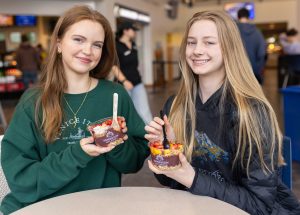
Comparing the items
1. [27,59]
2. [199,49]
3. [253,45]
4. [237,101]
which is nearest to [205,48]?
[199,49]

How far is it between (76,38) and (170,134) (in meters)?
0.57

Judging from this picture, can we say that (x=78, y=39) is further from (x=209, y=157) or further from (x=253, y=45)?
(x=253, y=45)

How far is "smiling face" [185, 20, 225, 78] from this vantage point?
59.0 inches

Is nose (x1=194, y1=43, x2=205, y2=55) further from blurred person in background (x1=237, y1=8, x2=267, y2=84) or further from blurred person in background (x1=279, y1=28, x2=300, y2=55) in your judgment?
blurred person in background (x1=279, y1=28, x2=300, y2=55)

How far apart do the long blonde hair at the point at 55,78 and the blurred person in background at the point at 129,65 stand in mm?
2753

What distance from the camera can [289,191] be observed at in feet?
4.76

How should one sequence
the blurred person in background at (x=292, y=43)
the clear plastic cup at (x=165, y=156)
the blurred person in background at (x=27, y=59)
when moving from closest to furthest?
the clear plastic cup at (x=165, y=156) < the blurred person in background at (x=292, y=43) < the blurred person in background at (x=27, y=59)

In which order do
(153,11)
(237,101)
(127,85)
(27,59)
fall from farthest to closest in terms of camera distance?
(153,11), (27,59), (127,85), (237,101)

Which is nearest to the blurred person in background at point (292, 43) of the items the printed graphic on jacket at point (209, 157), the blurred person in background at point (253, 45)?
the blurred person in background at point (253, 45)

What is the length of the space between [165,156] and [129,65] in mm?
3592

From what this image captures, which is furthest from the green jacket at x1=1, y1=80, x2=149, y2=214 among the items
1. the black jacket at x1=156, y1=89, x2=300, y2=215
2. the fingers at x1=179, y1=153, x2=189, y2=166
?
the fingers at x1=179, y1=153, x2=189, y2=166

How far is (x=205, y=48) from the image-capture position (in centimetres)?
151

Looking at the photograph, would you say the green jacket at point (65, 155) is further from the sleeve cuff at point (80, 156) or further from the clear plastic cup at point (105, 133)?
the clear plastic cup at point (105, 133)

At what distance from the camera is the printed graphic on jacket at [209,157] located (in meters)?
1.49
